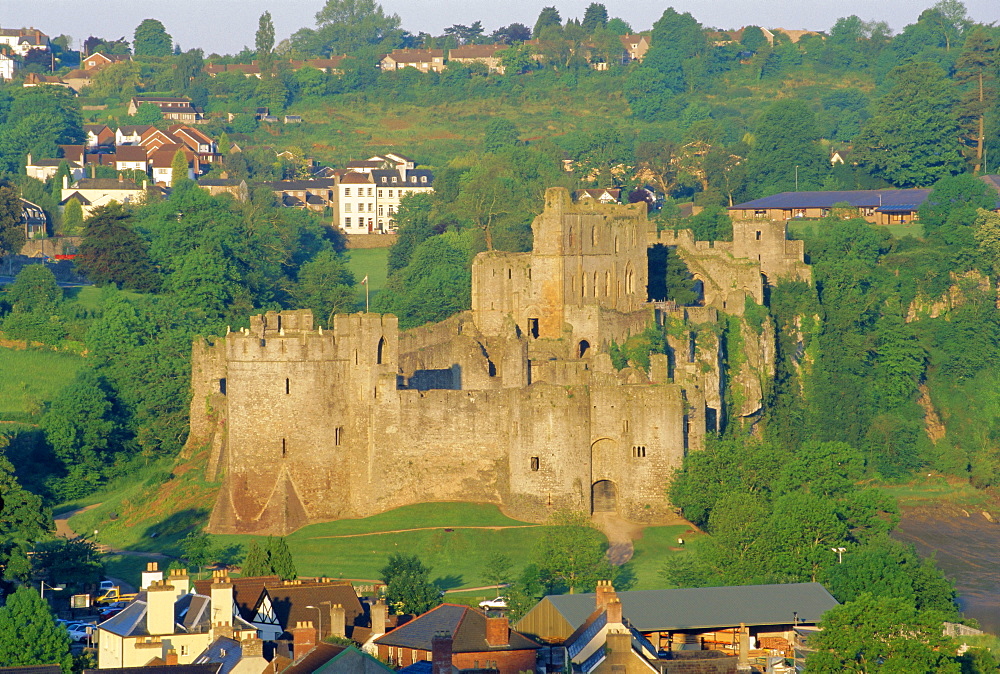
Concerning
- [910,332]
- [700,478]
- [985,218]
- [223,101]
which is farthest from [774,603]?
[223,101]

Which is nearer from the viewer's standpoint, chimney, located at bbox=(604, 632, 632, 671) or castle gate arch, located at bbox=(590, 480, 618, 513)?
chimney, located at bbox=(604, 632, 632, 671)

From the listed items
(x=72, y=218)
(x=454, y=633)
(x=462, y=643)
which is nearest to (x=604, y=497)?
(x=454, y=633)

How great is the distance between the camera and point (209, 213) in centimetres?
11400

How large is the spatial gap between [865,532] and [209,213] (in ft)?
162

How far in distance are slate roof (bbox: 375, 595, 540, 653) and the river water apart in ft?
72.3

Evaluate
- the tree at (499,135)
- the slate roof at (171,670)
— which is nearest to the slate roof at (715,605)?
the slate roof at (171,670)

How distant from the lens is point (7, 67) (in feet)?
645

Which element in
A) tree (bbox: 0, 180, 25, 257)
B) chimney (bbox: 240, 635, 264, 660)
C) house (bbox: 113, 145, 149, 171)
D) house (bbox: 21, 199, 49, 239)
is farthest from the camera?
house (bbox: 113, 145, 149, 171)

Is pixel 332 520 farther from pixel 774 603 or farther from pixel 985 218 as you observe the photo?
pixel 985 218

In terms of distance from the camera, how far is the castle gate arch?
77.4m

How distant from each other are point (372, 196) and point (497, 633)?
94.7 metres

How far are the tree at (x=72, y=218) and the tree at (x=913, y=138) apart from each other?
45.6m

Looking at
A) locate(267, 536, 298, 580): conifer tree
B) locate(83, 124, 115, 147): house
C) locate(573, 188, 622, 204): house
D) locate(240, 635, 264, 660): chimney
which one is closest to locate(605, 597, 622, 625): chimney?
locate(240, 635, 264, 660): chimney

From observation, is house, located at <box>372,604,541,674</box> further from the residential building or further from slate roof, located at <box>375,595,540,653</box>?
the residential building
